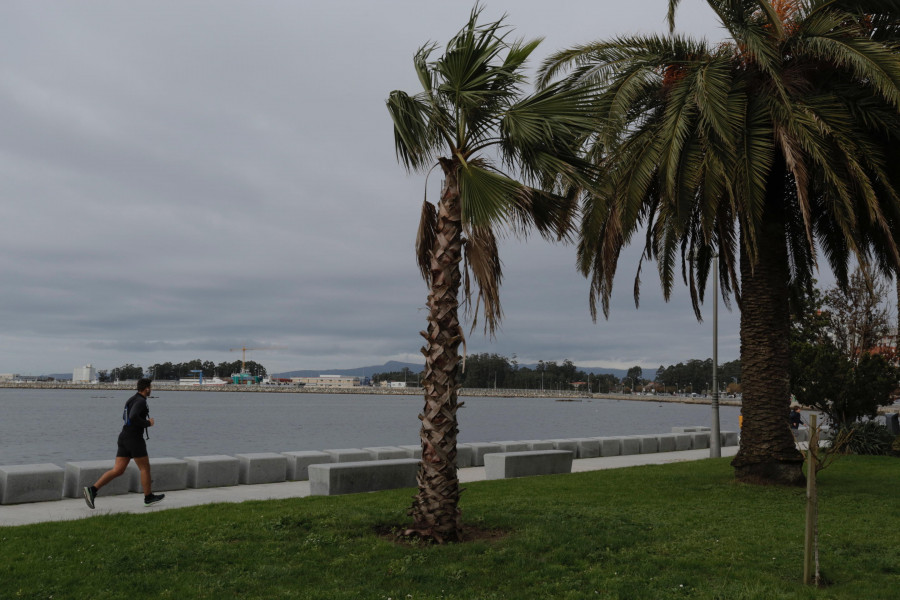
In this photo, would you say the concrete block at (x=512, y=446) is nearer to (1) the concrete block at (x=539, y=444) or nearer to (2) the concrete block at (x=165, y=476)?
(1) the concrete block at (x=539, y=444)

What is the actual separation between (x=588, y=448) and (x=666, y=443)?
426cm

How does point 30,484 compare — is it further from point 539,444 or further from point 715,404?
point 715,404

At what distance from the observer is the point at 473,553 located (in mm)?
7527

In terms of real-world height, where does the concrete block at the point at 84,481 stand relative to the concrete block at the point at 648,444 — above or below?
above

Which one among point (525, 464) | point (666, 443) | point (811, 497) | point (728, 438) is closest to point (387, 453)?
point (525, 464)

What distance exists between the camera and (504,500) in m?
11.0

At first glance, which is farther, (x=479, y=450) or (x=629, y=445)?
(x=629, y=445)

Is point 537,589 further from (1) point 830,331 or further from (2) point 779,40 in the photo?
(1) point 830,331

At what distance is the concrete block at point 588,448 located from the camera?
21.3m

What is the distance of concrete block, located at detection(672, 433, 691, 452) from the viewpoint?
2477 cm

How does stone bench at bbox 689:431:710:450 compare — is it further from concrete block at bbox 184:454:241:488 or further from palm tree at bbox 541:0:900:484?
concrete block at bbox 184:454:241:488

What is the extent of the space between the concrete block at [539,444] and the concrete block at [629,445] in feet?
8.57

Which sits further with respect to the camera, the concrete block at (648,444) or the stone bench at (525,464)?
the concrete block at (648,444)

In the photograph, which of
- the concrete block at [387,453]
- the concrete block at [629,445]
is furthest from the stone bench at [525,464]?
the concrete block at [629,445]
